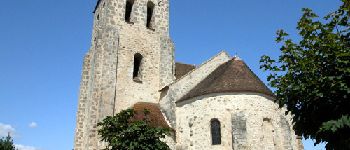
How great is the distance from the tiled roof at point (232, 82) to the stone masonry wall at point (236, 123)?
0.28 meters

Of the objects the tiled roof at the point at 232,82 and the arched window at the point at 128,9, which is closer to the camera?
the tiled roof at the point at 232,82

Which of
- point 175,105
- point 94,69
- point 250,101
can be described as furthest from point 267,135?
point 94,69

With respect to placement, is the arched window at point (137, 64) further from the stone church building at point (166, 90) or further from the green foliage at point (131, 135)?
the green foliage at point (131, 135)

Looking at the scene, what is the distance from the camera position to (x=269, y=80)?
994cm

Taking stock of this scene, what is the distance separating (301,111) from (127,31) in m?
15.2

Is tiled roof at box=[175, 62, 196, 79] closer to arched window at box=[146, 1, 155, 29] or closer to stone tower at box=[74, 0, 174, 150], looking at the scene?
stone tower at box=[74, 0, 174, 150]

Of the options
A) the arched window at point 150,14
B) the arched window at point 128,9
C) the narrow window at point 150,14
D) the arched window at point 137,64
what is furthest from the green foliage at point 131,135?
the arched window at point 128,9

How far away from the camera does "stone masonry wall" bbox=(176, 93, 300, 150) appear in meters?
17.1

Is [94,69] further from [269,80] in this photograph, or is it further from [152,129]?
[269,80]

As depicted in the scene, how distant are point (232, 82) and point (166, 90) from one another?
460cm

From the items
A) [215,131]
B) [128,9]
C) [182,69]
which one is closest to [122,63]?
[128,9]

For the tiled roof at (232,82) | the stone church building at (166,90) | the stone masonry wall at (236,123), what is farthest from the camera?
the tiled roof at (232,82)

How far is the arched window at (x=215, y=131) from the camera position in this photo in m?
17.8

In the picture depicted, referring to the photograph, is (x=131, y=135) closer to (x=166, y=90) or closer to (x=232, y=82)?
(x=232, y=82)
